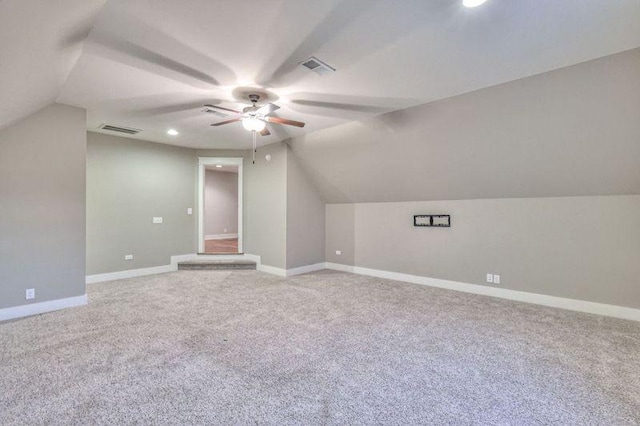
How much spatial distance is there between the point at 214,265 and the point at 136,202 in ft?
6.36

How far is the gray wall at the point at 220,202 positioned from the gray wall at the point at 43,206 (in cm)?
691

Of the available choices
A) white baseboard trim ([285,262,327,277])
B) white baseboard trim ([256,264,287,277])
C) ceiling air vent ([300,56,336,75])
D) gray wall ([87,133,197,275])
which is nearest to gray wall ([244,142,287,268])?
white baseboard trim ([256,264,287,277])

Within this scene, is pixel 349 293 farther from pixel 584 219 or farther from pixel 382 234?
pixel 584 219

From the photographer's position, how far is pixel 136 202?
19.1 feet

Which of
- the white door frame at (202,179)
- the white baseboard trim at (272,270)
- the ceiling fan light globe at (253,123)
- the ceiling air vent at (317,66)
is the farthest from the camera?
the white door frame at (202,179)

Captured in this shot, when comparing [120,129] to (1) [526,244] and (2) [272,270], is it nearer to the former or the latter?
(2) [272,270]

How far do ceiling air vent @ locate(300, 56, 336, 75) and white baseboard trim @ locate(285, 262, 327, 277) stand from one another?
3.91m

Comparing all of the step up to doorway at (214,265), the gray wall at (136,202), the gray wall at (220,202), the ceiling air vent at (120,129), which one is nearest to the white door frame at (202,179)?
the gray wall at (136,202)

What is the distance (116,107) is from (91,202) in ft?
7.15

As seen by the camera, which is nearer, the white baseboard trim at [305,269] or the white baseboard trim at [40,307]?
the white baseboard trim at [40,307]

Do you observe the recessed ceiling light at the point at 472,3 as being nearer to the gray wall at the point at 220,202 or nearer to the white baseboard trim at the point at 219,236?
the gray wall at the point at 220,202

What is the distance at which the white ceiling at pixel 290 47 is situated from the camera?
6.77 ft

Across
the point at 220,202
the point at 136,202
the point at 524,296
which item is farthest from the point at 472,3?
the point at 220,202

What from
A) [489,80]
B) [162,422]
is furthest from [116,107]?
[489,80]
